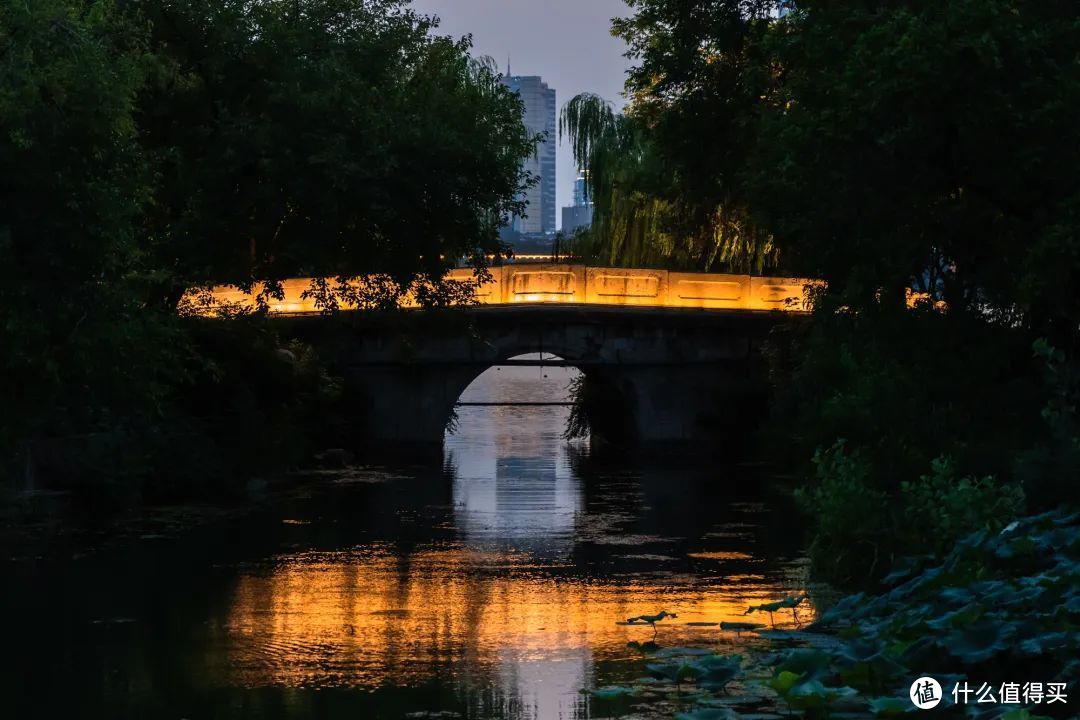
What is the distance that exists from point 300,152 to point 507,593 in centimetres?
1185

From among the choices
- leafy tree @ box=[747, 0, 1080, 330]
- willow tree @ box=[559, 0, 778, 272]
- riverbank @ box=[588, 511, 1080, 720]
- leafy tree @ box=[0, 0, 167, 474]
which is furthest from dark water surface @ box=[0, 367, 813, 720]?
willow tree @ box=[559, 0, 778, 272]

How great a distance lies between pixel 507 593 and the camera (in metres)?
19.0

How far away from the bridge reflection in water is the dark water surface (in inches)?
1.6

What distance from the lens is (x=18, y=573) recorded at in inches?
811

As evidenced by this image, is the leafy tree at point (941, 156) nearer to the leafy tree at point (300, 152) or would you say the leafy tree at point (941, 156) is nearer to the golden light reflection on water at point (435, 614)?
the golden light reflection on water at point (435, 614)

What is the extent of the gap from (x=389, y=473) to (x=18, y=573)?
16241mm

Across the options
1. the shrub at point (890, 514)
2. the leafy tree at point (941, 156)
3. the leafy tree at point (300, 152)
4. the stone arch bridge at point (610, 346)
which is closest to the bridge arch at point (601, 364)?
the stone arch bridge at point (610, 346)

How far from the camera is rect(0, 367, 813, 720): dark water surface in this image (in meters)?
13.5

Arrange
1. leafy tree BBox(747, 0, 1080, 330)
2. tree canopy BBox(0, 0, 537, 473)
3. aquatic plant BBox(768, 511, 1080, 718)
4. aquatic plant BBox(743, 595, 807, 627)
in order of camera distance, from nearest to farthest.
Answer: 1. aquatic plant BBox(768, 511, 1080, 718)
2. aquatic plant BBox(743, 595, 807, 627)
3. leafy tree BBox(747, 0, 1080, 330)
4. tree canopy BBox(0, 0, 537, 473)

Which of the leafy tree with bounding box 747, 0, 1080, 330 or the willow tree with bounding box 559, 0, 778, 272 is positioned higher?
the willow tree with bounding box 559, 0, 778, 272

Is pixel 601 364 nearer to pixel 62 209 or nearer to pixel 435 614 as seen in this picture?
pixel 62 209

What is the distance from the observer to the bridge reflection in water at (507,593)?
1405 cm

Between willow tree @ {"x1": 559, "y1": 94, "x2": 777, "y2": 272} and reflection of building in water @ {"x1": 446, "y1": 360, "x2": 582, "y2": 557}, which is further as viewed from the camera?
willow tree @ {"x1": 559, "y1": 94, "x2": 777, "y2": 272}

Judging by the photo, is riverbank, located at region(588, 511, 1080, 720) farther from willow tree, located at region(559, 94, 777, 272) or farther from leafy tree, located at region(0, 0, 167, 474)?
willow tree, located at region(559, 94, 777, 272)
